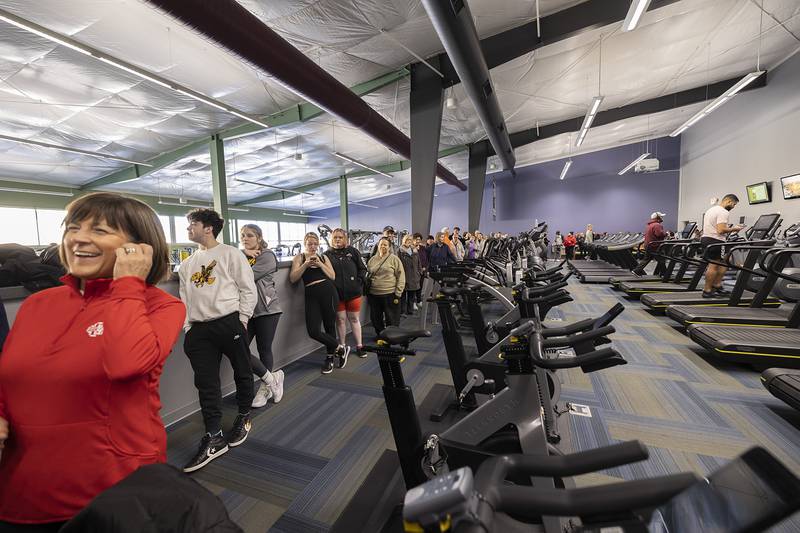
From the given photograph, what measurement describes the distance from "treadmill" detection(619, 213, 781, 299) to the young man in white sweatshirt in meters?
6.39

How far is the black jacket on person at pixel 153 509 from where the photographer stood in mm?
564

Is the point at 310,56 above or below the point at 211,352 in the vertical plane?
above

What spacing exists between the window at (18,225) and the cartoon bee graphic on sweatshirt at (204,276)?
14136 millimetres

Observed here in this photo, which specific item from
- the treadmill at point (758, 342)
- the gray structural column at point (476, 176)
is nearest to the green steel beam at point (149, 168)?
the gray structural column at point (476, 176)

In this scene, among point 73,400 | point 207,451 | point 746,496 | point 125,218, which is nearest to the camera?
point 746,496

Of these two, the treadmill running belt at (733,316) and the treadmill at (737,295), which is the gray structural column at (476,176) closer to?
the treadmill at (737,295)

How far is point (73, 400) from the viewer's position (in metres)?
0.80

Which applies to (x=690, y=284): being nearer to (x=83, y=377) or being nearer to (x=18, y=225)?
(x=83, y=377)

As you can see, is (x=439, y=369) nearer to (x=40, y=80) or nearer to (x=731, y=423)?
(x=731, y=423)

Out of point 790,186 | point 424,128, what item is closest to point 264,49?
point 424,128

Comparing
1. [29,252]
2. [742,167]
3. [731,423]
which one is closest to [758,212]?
[742,167]

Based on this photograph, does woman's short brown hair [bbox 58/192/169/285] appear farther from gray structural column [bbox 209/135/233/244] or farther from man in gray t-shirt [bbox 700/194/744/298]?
gray structural column [bbox 209/135/233/244]

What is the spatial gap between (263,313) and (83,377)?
1968 mm

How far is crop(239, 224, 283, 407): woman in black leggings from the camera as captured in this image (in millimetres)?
2717
